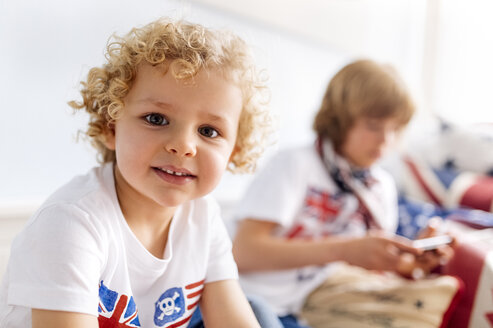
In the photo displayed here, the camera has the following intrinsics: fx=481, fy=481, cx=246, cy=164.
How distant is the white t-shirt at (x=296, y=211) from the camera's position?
1035 millimetres

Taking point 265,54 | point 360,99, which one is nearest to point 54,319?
point 265,54

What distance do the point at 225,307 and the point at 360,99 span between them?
24.7 inches

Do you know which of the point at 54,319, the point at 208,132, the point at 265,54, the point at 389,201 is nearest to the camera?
the point at 54,319

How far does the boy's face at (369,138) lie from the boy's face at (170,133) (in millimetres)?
566

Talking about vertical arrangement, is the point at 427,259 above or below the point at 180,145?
below

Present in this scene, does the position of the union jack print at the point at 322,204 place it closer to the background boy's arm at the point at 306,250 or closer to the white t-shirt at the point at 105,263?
the background boy's arm at the point at 306,250

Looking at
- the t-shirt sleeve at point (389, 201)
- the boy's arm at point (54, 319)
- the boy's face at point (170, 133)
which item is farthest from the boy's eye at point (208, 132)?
the t-shirt sleeve at point (389, 201)

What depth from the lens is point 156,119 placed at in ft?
1.95

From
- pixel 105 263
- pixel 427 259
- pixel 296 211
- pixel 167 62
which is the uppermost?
pixel 167 62

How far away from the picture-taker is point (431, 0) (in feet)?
7.14

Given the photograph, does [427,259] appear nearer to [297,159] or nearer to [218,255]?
[297,159]

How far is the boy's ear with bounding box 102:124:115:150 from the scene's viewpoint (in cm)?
65

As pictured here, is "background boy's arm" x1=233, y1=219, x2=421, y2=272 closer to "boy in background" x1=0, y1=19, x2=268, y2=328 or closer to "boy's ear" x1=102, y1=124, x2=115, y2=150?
"boy in background" x1=0, y1=19, x2=268, y2=328

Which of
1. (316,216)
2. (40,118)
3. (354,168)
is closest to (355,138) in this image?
(354,168)
